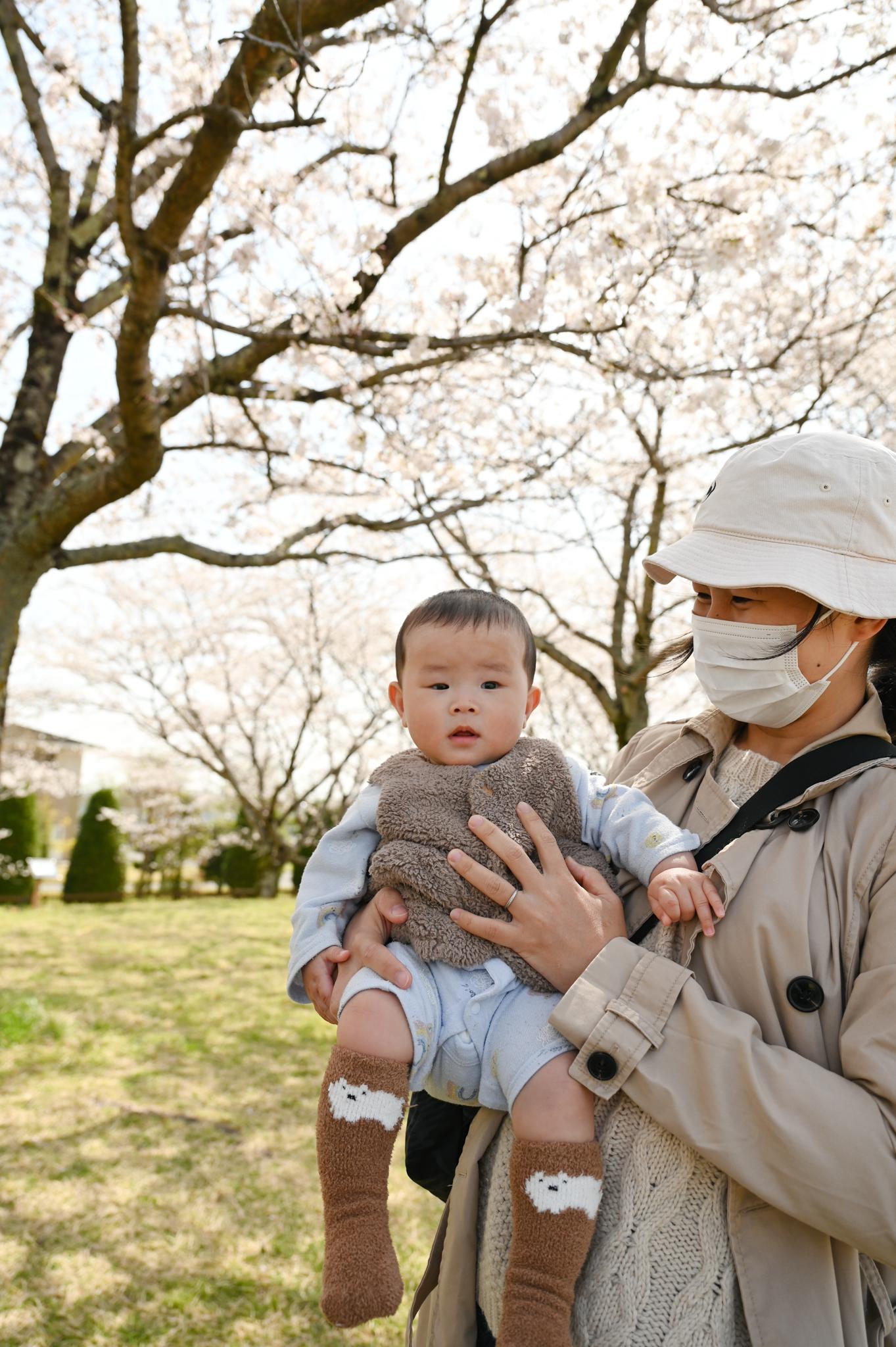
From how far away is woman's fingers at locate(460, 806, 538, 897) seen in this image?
64.5 inches

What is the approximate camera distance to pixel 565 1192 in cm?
139

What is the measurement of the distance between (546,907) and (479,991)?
0.20 metres

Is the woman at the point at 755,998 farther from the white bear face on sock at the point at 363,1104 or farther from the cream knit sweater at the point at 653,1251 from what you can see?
the white bear face on sock at the point at 363,1104

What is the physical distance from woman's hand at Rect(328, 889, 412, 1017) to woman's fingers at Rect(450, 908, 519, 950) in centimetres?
14

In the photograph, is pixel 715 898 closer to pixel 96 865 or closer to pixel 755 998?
pixel 755 998

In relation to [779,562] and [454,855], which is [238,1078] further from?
[779,562]

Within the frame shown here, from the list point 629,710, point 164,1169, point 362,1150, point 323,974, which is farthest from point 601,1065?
point 629,710

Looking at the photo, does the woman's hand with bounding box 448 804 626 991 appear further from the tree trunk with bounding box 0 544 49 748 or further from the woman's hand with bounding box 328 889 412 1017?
the tree trunk with bounding box 0 544 49 748

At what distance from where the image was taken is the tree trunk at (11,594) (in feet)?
17.0

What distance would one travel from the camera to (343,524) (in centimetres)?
631

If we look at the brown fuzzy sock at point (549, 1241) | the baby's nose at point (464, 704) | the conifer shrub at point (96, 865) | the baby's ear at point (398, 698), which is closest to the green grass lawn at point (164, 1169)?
the brown fuzzy sock at point (549, 1241)

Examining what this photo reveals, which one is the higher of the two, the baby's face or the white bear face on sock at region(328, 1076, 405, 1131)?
the baby's face

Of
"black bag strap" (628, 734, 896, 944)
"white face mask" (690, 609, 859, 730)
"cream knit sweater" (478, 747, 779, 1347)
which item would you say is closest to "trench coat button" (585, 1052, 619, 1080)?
"cream knit sweater" (478, 747, 779, 1347)

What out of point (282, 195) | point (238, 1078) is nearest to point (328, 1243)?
point (238, 1078)
